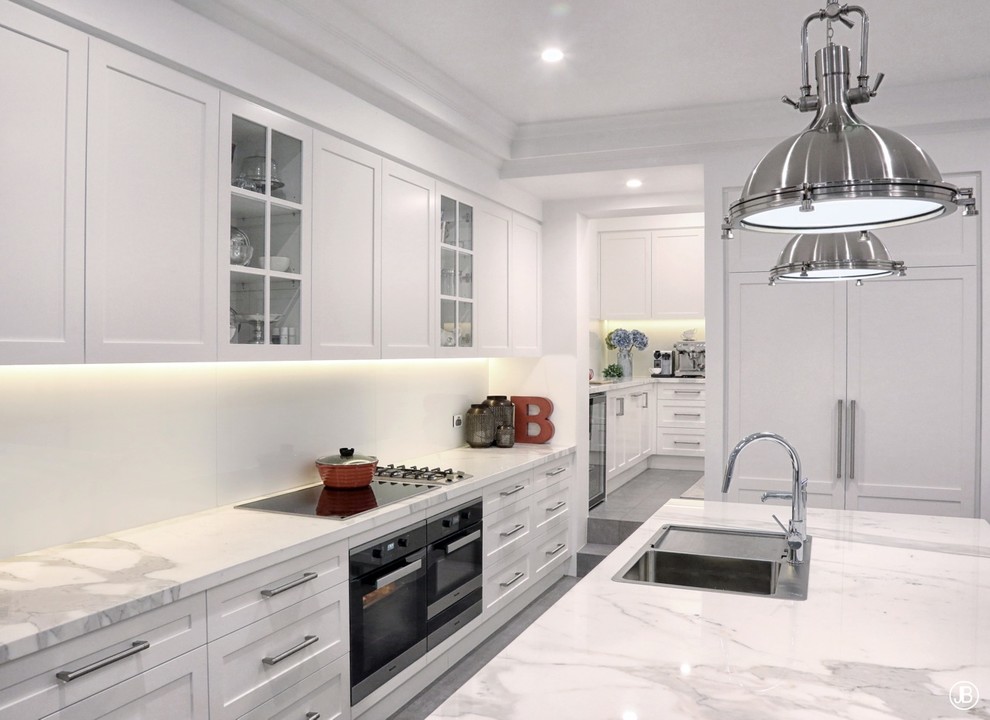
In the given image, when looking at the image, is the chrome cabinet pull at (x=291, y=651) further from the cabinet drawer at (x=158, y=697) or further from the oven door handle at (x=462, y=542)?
the oven door handle at (x=462, y=542)

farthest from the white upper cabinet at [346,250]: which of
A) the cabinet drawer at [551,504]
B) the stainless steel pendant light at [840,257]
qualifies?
the stainless steel pendant light at [840,257]

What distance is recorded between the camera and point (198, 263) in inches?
93.8

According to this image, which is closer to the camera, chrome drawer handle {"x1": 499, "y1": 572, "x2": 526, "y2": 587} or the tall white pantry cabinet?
the tall white pantry cabinet

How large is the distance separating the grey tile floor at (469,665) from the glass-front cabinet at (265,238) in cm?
140

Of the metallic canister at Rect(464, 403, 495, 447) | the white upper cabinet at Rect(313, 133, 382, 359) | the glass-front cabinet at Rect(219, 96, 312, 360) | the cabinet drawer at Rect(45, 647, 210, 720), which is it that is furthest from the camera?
the metallic canister at Rect(464, 403, 495, 447)

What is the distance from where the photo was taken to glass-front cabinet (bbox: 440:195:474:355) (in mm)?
3875

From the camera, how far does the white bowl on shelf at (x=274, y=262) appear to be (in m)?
2.67

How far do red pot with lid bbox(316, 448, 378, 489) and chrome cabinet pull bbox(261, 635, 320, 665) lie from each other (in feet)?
2.53

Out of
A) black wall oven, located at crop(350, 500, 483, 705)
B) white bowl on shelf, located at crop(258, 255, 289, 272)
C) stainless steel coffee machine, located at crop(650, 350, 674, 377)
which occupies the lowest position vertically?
black wall oven, located at crop(350, 500, 483, 705)

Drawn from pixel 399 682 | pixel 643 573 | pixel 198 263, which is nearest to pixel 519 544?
pixel 399 682

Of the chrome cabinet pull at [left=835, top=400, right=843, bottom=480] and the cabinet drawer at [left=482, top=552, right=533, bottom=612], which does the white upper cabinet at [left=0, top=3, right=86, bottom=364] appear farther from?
the chrome cabinet pull at [left=835, top=400, right=843, bottom=480]

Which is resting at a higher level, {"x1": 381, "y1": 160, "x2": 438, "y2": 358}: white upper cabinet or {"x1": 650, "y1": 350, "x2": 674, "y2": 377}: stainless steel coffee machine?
{"x1": 381, "y1": 160, "x2": 438, "y2": 358}: white upper cabinet

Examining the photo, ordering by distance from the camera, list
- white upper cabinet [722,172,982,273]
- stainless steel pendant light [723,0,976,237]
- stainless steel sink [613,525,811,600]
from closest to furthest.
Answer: stainless steel pendant light [723,0,976,237] → stainless steel sink [613,525,811,600] → white upper cabinet [722,172,982,273]

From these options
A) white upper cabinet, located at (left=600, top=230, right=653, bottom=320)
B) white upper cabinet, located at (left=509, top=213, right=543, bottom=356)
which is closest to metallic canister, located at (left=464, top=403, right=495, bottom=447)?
white upper cabinet, located at (left=509, top=213, right=543, bottom=356)
